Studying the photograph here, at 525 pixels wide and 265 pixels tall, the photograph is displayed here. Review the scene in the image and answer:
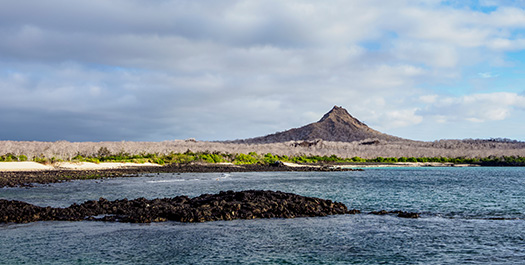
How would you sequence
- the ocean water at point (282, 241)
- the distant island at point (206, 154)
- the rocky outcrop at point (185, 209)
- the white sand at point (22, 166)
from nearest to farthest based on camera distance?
1. the ocean water at point (282, 241)
2. the rocky outcrop at point (185, 209)
3. the white sand at point (22, 166)
4. the distant island at point (206, 154)

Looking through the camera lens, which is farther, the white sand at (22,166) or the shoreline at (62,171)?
the white sand at (22,166)

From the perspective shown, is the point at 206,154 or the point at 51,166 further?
the point at 206,154

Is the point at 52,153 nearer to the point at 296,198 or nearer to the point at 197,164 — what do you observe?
the point at 197,164

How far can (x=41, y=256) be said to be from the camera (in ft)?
54.0

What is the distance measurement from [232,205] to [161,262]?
10.8 metres

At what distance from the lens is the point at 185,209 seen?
2580 cm

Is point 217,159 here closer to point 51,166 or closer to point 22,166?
point 51,166

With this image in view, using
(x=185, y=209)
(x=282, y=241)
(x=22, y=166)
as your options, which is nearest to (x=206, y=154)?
(x=22, y=166)

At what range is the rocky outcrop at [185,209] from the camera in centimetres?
2438

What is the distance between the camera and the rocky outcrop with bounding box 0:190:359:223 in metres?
24.4

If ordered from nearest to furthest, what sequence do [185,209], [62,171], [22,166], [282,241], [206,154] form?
[282,241] < [185,209] < [62,171] < [22,166] < [206,154]

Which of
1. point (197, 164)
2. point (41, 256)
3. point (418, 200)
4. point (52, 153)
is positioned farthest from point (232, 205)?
point (52, 153)

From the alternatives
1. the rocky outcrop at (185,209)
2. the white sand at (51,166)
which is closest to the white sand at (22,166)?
the white sand at (51,166)

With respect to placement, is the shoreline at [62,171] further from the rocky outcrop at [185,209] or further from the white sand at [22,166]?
the rocky outcrop at [185,209]
